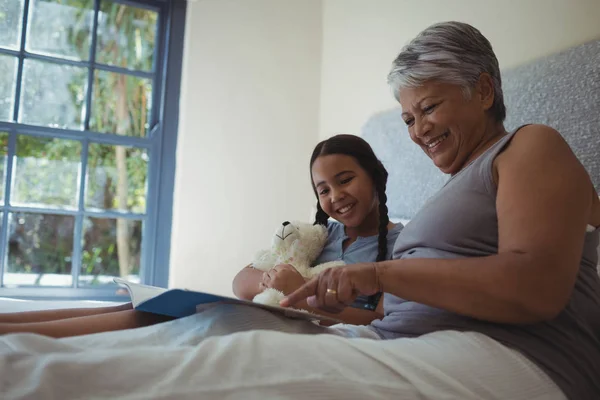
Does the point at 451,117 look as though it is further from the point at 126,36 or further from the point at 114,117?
the point at 126,36

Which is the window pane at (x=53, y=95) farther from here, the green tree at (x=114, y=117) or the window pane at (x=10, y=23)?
the window pane at (x=10, y=23)

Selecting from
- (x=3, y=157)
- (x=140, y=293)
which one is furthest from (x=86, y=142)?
(x=140, y=293)

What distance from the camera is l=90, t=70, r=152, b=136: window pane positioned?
2867 mm

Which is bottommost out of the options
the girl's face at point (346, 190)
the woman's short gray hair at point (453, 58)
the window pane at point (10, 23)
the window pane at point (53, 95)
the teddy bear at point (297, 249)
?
the teddy bear at point (297, 249)

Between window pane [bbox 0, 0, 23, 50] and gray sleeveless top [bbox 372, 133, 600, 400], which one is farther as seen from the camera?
window pane [bbox 0, 0, 23, 50]

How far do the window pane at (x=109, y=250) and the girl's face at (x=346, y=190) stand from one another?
5.21 ft

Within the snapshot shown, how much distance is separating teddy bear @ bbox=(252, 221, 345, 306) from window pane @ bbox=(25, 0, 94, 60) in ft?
5.86

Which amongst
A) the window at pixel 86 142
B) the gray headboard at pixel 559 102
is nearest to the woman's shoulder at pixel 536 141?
the gray headboard at pixel 559 102

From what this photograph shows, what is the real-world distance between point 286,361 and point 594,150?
1.06 metres

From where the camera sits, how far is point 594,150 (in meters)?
1.35

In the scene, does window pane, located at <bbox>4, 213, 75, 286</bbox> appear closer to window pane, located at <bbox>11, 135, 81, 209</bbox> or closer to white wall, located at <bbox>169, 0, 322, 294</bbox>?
window pane, located at <bbox>11, 135, 81, 209</bbox>

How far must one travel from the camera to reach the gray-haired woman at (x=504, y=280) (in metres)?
0.75

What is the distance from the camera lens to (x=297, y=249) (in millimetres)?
1583

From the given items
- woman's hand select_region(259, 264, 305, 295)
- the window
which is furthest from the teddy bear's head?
the window
